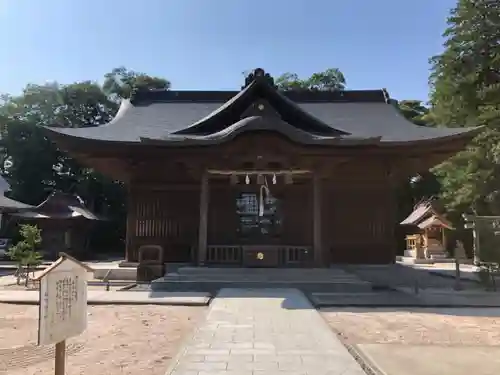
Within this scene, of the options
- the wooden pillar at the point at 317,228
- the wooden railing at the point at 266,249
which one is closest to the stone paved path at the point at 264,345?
the wooden pillar at the point at 317,228

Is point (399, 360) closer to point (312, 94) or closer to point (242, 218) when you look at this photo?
point (242, 218)

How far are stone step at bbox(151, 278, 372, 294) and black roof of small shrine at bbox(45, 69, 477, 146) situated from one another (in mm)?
4025

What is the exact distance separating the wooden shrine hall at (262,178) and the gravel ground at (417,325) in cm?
456

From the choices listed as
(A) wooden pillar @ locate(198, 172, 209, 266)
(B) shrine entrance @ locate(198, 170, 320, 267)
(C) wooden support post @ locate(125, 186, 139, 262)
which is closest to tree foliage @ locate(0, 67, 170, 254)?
(C) wooden support post @ locate(125, 186, 139, 262)

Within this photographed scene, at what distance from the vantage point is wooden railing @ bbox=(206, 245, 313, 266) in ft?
45.5

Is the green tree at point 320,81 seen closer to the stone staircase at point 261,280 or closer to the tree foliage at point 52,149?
the tree foliage at point 52,149

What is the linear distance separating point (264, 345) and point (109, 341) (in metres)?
2.26

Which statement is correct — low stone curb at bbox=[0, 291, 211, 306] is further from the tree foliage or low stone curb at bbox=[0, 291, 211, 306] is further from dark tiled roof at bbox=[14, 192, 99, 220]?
the tree foliage

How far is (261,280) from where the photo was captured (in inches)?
483

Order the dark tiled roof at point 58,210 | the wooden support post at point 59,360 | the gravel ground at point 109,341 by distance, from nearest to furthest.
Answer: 1. the wooden support post at point 59,360
2. the gravel ground at point 109,341
3. the dark tiled roof at point 58,210

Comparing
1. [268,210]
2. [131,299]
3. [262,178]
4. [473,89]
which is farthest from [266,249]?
[473,89]

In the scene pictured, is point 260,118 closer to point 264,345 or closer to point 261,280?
point 261,280

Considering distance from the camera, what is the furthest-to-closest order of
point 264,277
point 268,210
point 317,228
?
1. point 268,210
2. point 317,228
3. point 264,277

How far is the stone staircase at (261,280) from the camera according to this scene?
1180 centimetres
